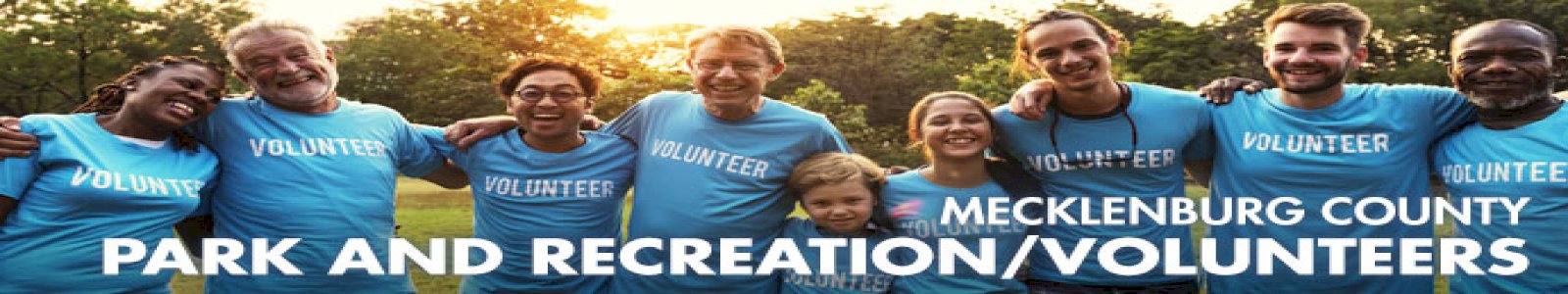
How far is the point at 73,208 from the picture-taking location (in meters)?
4.36

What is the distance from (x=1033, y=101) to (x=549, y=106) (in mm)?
2124

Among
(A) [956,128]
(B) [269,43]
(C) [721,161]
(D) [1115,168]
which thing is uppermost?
(B) [269,43]

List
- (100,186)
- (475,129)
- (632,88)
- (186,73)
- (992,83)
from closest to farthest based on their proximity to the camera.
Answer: (100,186), (186,73), (475,129), (992,83), (632,88)

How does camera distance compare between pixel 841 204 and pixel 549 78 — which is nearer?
pixel 841 204

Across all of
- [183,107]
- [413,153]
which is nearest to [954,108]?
[413,153]

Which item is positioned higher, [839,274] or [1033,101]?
[1033,101]

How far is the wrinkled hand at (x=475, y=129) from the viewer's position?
5262 mm

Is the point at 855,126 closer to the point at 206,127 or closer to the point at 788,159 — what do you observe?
the point at 788,159

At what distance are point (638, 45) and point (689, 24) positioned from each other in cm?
388

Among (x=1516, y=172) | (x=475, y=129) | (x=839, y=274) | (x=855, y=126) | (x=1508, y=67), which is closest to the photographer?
(x=1516, y=172)

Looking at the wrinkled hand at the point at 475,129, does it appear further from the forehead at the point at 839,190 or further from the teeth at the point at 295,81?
the forehead at the point at 839,190

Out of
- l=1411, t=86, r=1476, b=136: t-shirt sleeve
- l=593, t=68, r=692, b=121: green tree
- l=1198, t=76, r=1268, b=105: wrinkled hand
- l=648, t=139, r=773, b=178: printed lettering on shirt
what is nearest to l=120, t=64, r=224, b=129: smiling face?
l=648, t=139, r=773, b=178: printed lettering on shirt

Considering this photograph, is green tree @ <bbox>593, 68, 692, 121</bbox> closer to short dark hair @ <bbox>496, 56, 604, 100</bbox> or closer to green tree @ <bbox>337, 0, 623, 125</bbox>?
green tree @ <bbox>337, 0, 623, 125</bbox>

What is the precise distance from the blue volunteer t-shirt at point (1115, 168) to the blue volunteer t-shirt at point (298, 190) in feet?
9.47
